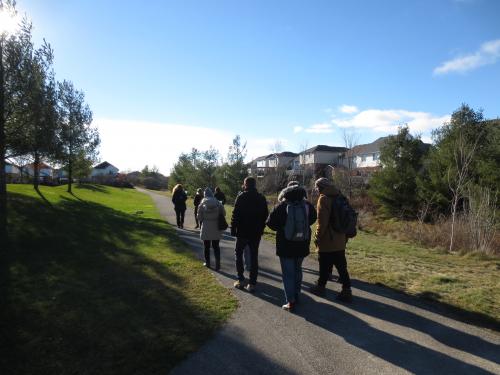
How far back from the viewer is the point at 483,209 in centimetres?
1267

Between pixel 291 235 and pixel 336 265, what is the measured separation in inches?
44.3

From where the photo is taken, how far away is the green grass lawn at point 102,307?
3.92 metres

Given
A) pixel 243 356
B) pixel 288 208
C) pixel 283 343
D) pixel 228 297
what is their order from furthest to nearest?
pixel 228 297
pixel 288 208
pixel 283 343
pixel 243 356

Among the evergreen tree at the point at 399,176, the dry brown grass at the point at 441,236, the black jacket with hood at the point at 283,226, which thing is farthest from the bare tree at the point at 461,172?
the black jacket with hood at the point at 283,226

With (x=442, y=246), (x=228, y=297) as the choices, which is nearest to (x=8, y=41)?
(x=228, y=297)

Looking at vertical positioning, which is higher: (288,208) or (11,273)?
(288,208)

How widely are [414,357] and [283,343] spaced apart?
56.1 inches

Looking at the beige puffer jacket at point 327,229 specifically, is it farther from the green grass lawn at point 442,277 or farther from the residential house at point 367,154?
the residential house at point 367,154

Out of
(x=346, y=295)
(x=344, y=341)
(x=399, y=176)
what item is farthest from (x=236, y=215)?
(x=399, y=176)

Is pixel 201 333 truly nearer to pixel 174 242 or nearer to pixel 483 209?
pixel 174 242

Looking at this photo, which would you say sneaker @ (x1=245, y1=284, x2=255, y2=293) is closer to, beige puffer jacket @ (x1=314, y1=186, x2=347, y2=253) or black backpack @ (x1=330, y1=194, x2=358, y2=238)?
beige puffer jacket @ (x1=314, y1=186, x2=347, y2=253)

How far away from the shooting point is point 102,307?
5.37 meters

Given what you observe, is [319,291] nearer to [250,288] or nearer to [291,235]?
[250,288]

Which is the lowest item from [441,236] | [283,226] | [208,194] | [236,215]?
[441,236]
